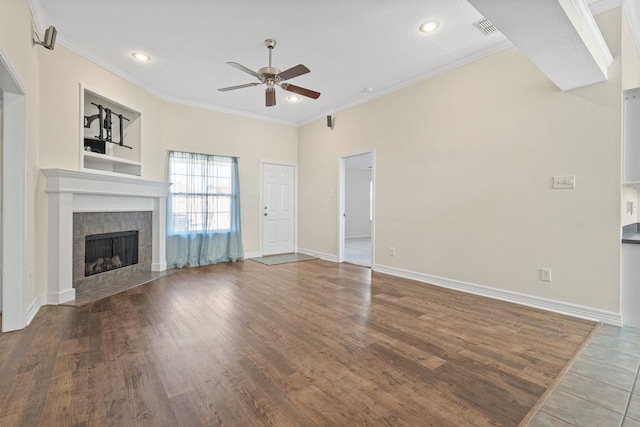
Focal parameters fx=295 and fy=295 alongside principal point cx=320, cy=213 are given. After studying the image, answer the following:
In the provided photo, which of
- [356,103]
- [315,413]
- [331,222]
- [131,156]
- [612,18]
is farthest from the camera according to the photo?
[331,222]

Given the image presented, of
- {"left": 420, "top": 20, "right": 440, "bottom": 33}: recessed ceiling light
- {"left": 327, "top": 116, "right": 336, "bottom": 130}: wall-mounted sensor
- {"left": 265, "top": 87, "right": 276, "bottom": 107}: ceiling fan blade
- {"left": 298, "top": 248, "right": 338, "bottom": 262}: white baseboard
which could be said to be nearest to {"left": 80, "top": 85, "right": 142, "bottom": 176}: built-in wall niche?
{"left": 265, "top": 87, "right": 276, "bottom": 107}: ceiling fan blade

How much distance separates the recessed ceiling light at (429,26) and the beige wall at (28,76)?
357 cm

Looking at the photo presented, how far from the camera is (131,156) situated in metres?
4.73

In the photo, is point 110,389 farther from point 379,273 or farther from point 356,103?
point 356,103

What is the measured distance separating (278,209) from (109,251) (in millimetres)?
3260

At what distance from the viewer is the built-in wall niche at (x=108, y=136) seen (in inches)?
157

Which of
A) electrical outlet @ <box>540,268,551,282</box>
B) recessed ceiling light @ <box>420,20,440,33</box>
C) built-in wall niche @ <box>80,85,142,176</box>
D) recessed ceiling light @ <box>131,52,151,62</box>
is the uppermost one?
recessed ceiling light @ <box>131,52,151,62</box>

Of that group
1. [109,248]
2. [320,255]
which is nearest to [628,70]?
[320,255]

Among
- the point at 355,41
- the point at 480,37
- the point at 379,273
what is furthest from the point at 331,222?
the point at 480,37

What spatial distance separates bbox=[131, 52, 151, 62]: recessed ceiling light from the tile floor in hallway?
5114 mm

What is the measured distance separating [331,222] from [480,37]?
3.86 metres

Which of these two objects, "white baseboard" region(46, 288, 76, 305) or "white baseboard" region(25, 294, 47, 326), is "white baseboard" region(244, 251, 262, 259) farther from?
"white baseboard" region(25, 294, 47, 326)

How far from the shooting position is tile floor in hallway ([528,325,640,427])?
1595mm

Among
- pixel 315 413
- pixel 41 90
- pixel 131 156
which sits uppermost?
pixel 41 90
